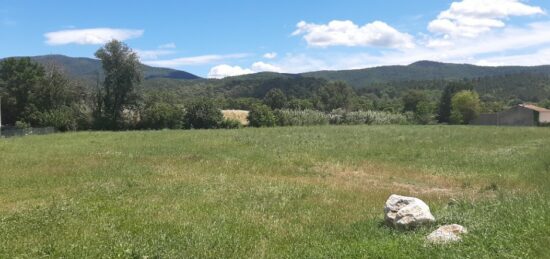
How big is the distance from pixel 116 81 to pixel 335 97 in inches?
3399

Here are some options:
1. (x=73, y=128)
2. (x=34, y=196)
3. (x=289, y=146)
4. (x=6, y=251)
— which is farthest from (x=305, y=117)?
(x=6, y=251)

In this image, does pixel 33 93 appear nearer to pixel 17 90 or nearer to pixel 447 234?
pixel 17 90

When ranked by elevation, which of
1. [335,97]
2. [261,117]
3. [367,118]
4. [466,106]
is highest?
[335,97]

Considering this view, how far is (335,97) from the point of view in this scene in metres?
157

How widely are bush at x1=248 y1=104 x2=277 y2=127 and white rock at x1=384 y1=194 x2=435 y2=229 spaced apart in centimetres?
9133

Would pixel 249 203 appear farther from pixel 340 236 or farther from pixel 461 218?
pixel 461 218

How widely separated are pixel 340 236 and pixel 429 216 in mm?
1750

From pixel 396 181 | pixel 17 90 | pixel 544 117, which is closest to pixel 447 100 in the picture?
pixel 544 117

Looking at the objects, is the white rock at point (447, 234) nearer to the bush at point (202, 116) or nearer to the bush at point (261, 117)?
the bush at point (202, 116)

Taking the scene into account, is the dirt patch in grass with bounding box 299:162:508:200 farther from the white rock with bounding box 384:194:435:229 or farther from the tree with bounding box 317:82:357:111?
the tree with bounding box 317:82:357:111

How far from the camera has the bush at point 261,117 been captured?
103 m

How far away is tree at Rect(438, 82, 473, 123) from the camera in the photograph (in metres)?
150

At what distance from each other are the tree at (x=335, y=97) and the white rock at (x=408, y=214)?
144363mm

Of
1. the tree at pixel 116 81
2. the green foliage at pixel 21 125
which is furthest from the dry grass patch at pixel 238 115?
the green foliage at pixel 21 125
